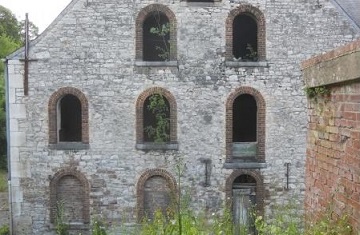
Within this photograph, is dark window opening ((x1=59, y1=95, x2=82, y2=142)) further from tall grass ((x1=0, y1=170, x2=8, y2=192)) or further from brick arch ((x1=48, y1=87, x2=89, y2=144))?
tall grass ((x1=0, y1=170, x2=8, y2=192))

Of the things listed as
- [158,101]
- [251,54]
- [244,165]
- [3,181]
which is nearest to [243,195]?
[244,165]

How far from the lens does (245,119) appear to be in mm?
15633

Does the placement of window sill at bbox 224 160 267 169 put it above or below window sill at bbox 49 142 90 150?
below

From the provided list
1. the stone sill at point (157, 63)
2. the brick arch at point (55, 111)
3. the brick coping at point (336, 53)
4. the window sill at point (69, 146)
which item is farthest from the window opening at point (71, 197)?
the brick coping at point (336, 53)

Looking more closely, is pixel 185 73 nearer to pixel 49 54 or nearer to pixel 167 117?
pixel 167 117

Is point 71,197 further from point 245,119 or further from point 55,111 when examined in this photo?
point 245,119

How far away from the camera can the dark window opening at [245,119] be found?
50.1ft

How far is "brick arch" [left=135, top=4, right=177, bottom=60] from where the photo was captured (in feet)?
47.3

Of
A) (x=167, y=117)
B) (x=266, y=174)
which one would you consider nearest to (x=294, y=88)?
(x=266, y=174)

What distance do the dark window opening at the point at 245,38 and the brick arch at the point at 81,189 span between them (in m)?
6.12

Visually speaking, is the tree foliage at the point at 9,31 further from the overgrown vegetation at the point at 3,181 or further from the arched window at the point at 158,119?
the arched window at the point at 158,119

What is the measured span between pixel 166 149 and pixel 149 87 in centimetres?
195

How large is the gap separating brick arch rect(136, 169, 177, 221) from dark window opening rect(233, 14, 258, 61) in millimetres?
4307

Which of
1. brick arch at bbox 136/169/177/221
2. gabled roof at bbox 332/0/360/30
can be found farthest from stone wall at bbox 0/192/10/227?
gabled roof at bbox 332/0/360/30
